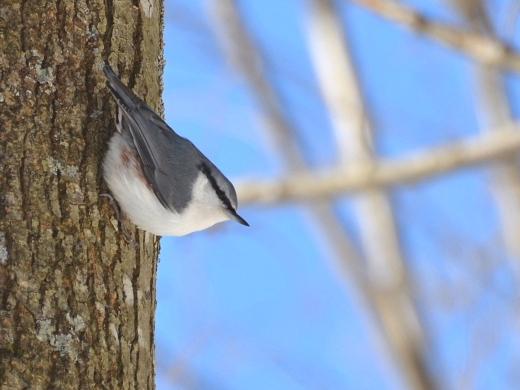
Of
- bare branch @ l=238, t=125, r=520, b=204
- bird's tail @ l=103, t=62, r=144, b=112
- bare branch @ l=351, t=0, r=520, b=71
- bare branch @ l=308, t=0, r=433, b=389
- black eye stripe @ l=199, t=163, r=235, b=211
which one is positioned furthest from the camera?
bare branch @ l=308, t=0, r=433, b=389

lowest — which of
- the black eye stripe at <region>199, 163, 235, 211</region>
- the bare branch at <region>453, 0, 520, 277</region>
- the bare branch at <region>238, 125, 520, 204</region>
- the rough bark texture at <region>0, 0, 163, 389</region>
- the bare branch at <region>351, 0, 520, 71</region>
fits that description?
the rough bark texture at <region>0, 0, 163, 389</region>

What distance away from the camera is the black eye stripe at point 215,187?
2.49 m

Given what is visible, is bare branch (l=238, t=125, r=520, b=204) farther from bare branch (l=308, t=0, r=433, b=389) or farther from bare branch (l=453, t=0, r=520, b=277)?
bare branch (l=453, t=0, r=520, b=277)

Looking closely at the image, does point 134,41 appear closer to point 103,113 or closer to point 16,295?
point 103,113

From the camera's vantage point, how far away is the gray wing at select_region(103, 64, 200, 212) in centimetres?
219

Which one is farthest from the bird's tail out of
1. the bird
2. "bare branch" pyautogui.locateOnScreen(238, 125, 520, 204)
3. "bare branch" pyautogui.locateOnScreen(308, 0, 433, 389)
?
"bare branch" pyautogui.locateOnScreen(308, 0, 433, 389)

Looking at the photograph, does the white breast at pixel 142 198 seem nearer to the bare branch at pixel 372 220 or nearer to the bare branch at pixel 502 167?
the bare branch at pixel 372 220

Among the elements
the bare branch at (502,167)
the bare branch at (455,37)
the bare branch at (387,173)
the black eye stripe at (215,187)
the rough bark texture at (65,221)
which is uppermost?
the bare branch at (502,167)

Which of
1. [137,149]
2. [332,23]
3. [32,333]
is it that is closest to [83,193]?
[137,149]

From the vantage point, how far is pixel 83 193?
211 cm

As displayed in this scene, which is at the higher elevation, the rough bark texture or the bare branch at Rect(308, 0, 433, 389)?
the bare branch at Rect(308, 0, 433, 389)

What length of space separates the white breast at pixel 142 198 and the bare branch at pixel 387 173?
2.71 meters

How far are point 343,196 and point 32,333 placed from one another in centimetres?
396

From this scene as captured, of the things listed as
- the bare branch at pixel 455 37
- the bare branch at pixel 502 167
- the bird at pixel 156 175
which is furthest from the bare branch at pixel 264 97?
the bird at pixel 156 175
